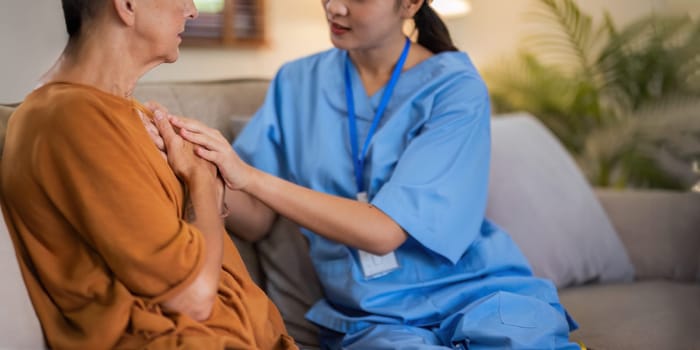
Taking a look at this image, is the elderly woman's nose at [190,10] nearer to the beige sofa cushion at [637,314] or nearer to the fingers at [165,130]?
the fingers at [165,130]

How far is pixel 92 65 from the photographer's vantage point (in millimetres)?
1182

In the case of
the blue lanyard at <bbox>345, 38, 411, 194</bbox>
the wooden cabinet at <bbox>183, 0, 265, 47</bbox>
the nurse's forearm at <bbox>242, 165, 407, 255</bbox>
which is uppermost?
the blue lanyard at <bbox>345, 38, 411, 194</bbox>

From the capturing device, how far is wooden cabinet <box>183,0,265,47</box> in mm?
3859

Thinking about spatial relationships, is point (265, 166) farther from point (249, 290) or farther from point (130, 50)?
point (130, 50)

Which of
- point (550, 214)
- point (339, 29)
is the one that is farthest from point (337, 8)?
point (550, 214)

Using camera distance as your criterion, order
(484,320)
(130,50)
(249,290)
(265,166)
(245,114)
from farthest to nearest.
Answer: (245,114)
(265,166)
(484,320)
(249,290)
(130,50)

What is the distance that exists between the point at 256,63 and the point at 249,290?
9.64ft

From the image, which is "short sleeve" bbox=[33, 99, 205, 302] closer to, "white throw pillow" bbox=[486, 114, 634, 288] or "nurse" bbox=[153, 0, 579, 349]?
"nurse" bbox=[153, 0, 579, 349]

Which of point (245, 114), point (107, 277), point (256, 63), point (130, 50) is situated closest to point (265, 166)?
point (245, 114)

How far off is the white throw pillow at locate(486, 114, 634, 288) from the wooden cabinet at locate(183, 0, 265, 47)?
6.19 ft

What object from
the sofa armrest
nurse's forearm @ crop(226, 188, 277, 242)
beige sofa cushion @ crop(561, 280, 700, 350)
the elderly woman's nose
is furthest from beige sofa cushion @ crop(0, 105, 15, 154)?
the sofa armrest

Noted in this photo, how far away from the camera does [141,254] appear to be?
1052mm

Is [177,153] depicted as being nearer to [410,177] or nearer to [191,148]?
[191,148]

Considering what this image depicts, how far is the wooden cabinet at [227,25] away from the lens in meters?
3.86
